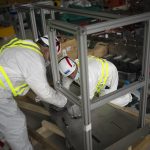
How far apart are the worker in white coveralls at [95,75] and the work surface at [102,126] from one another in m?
0.15

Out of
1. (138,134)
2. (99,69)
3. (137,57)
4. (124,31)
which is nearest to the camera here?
(138,134)

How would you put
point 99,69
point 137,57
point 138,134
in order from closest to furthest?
point 138,134 → point 99,69 → point 137,57

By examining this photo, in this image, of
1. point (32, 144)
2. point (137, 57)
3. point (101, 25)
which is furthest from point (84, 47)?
point (137, 57)

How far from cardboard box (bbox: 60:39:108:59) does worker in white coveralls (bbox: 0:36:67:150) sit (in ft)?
3.13

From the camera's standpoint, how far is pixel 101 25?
3.97 feet

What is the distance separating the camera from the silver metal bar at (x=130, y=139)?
1659 mm

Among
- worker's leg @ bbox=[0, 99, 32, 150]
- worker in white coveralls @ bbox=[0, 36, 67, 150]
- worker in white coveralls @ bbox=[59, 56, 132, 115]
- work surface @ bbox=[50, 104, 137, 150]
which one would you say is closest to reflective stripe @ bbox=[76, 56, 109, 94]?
worker in white coveralls @ bbox=[59, 56, 132, 115]

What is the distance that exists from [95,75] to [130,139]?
0.64 metres

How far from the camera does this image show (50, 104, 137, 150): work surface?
171cm

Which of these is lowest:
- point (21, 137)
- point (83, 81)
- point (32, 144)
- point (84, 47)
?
point (32, 144)

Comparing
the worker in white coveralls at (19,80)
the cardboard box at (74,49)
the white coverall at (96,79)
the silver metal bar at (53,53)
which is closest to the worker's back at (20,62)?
the worker in white coveralls at (19,80)

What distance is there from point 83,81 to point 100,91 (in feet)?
3.57

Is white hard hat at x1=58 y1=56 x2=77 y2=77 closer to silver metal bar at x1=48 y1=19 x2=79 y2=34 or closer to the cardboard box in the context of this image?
silver metal bar at x1=48 y1=19 x2=79 y2=34

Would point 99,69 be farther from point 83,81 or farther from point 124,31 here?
point 124,31
